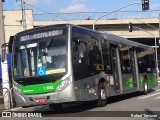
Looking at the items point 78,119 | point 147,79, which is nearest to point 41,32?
point 78,119

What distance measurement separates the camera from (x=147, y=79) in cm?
2381

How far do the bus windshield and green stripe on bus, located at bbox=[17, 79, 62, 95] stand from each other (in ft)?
1.20

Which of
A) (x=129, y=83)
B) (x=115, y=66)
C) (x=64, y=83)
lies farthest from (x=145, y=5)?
(x=64, y=83)

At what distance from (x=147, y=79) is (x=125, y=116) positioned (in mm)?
11412


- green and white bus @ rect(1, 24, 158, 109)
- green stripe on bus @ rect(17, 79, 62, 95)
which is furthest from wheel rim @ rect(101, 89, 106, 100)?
green stripe on bus @ rect(17, 79, 62, 95)

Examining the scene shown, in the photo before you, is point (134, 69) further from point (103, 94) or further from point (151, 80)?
point (103, 94)

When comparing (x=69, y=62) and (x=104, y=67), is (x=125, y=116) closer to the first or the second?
(x=69, y=62)

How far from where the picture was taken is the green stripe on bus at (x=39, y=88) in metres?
13.9

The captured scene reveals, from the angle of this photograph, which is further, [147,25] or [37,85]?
[147,25]

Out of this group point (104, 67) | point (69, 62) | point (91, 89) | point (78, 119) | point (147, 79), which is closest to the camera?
point (78, 119)

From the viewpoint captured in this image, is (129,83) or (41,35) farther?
(129,83)

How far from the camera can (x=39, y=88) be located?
46.3 feet

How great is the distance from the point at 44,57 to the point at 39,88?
107cm

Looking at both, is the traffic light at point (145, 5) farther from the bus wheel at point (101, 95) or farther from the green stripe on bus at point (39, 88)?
the green stripe on bus at point (39, 88)
